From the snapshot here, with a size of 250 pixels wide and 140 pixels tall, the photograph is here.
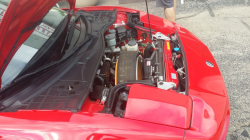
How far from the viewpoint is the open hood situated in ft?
3.59

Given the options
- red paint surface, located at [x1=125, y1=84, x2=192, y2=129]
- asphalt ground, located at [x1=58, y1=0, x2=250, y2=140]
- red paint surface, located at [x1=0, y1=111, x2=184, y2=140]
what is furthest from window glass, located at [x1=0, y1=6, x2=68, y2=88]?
asphalt ground, located at [x1=58, y1=0, x2=250, y2=140]

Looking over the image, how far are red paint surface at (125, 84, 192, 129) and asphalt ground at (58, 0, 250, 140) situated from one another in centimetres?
108

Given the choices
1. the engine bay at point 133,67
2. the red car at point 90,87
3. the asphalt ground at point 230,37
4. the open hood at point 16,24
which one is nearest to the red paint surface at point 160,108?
the red car at point 90,87

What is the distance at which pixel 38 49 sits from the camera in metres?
1.50

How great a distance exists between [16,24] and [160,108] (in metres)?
1.09

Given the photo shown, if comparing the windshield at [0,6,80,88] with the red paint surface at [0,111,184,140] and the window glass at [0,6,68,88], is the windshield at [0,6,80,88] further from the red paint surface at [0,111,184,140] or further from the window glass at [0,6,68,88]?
the red paint surface at [0,111,184,140]

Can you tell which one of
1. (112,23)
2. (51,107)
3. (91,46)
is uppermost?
(112,23)

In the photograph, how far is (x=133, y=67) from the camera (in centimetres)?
166

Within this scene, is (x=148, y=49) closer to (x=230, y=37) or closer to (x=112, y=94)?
(x=112, y=94)

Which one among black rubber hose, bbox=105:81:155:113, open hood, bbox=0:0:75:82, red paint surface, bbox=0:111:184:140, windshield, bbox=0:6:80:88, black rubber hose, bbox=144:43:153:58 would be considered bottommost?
red paint surface, bbox=0:111:184:140

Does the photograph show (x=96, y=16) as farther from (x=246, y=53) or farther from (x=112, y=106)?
(x=246, y=53)

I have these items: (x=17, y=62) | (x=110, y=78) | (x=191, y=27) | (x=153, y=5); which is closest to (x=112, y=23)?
(x=110, y=78)

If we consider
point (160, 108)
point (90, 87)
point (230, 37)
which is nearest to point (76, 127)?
point (90, 87)

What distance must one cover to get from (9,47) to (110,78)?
96 cm
